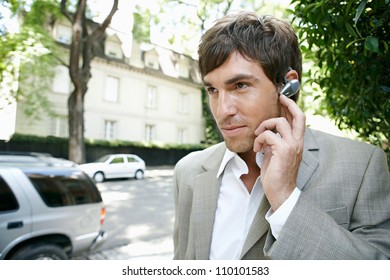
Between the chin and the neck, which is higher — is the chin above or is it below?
above

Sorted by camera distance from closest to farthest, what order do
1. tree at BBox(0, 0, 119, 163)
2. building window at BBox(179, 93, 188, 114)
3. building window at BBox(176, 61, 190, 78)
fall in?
tree at BBox(0, 0, 119, 163)
building window at BBox(176, 61, 190, 78)
building window at BBox(179, 93, 188, 114)

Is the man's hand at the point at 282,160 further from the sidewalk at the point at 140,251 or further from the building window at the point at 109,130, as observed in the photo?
the building window at the point at 109,130

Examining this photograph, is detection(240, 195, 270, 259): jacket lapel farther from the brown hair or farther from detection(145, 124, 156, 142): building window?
detection(145, 124, 156, 142): building window

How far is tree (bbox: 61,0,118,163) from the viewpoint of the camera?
8.20 feet

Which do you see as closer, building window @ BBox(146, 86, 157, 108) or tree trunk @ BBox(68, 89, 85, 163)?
tree trunk @ BBox(68, 89, 85, 163)

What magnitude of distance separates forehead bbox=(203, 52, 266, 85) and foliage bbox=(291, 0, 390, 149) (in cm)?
28

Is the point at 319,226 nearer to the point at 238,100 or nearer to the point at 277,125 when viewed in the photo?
the point at 277,125

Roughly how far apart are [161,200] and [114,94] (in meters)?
1.99

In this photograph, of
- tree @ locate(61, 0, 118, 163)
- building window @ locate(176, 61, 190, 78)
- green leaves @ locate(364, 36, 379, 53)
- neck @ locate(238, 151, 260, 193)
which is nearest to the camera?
green leaves @ locate(364, 36, 379, 53)

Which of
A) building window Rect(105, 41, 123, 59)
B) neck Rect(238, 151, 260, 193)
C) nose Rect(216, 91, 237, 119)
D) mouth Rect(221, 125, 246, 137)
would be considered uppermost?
building window Rect(105, 41, 123, 59)

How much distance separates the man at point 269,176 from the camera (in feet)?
2.17

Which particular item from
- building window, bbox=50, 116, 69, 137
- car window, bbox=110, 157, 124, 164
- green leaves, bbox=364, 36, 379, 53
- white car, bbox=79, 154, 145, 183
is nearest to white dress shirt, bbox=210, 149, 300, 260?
green leaves, bbox=364, 36, 379, 53

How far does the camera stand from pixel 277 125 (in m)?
0.70

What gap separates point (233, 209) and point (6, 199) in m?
1.57
